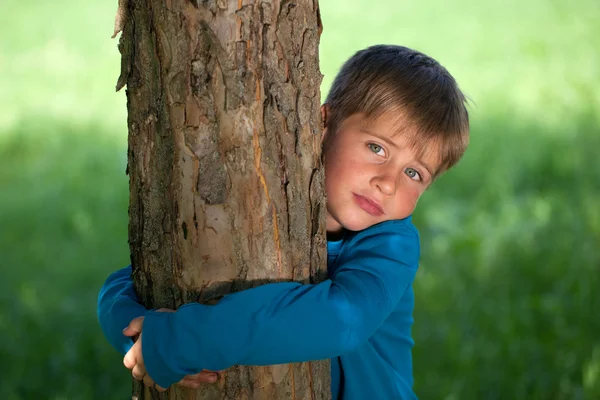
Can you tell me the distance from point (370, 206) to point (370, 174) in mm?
85

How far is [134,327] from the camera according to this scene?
Result: 65.6 inches

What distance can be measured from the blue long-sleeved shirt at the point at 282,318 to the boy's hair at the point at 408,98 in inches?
12.6

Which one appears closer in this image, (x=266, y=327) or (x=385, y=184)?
(x=266, y=327)

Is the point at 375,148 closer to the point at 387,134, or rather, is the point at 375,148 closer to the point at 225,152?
the point at 387,134

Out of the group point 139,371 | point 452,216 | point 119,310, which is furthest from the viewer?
point 452,216

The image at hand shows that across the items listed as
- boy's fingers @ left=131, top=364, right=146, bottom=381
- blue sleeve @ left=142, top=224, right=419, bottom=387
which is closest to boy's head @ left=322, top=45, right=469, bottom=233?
blue sleeve @ left=142, top=224, right=419, bottom=387

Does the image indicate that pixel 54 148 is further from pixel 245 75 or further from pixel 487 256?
pixel 245 75

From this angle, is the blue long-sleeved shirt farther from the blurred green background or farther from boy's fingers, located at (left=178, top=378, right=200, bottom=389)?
the blurred green background

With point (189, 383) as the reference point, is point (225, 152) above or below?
above

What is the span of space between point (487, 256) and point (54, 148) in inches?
163

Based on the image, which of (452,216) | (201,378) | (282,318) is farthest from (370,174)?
(452,216)

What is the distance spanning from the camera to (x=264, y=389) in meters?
1.73

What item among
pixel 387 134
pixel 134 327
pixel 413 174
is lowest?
pixel 134 327

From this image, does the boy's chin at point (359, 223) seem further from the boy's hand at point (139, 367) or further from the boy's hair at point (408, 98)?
the boy's hand at point (139, 367)
